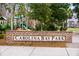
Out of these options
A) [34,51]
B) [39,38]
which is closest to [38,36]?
[39,38]

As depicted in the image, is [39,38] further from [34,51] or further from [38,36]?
[34,51]

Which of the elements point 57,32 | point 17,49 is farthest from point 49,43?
point 17,49

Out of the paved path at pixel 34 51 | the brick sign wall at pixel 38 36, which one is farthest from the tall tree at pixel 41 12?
the paved path at pixel 34 51

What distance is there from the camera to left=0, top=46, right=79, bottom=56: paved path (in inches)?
274

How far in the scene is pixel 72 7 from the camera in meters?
6.65

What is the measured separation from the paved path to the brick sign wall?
10.0 inches

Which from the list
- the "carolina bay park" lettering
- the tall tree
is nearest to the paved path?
the "carolina bay park" lettering

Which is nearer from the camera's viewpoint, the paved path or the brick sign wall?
the brick sign wall

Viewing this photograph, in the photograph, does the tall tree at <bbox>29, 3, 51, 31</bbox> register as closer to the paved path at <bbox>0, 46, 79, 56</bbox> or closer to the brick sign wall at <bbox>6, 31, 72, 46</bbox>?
the brick sign wall at <bbox>6, 31, 72, 46</bbox>

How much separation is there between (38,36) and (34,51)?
0.46 m

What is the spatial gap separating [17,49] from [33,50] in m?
0.36

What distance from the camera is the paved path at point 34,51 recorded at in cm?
695

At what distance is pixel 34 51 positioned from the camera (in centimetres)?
707

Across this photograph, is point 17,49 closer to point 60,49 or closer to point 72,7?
point 60,49
